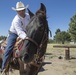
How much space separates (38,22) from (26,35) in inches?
14.4

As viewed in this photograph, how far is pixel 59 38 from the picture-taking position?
98438 millimetres

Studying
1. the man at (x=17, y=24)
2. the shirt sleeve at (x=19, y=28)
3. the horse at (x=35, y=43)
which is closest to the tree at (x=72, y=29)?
the man at (x=17, y=24)

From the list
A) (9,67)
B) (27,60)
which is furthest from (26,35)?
(9,67)

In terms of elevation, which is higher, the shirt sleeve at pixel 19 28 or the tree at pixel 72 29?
the tree at pixel 72 29

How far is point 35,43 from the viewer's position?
185 inches

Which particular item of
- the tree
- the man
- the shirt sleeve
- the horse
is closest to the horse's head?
the horse

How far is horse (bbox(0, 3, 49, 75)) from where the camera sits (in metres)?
4.62

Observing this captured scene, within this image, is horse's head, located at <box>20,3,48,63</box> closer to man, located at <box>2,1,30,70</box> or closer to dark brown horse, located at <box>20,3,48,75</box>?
dark brown horse, located at <box>20,3,48,75</box>

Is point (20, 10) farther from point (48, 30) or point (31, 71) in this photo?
point (31, 71)

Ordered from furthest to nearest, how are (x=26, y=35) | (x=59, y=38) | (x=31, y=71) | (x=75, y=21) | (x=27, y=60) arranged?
(x=59, y=38) < (x=75, y=21) < (x=31, y=71) < (x=26, y=35) < (x=27, y=60)

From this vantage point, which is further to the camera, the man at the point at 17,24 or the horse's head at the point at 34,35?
the man at the point at 17,24

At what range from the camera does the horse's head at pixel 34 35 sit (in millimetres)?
4586

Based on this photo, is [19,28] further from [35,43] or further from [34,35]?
[35,43]

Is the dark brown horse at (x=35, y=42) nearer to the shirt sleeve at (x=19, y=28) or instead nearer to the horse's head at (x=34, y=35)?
the horse's head at (x=34, y=35)
